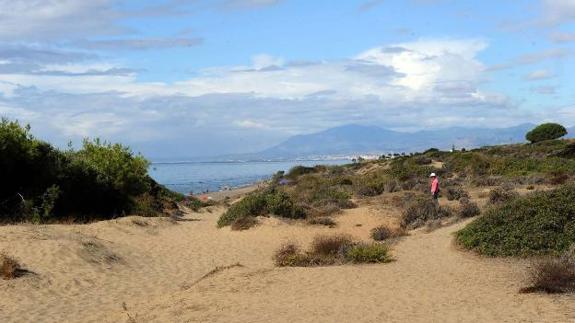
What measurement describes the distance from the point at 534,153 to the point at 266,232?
36473mm

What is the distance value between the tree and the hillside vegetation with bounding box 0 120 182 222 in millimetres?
56386

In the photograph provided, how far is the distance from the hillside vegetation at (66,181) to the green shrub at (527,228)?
15933 mm

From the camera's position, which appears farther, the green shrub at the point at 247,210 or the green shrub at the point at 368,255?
the green shrub at the point at 247,210

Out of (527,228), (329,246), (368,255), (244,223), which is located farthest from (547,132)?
(368,255)

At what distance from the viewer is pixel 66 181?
25.4m

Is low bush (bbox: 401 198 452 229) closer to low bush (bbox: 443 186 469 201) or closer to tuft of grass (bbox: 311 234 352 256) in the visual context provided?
low bush (bbox: 443 186 469 201)

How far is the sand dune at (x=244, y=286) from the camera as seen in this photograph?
10109 millimetres

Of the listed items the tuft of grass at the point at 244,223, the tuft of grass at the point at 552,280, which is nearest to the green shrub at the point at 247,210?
the tuft of grass at the point at 244,223

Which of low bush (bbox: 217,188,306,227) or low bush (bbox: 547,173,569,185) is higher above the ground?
low bush (bbox: 547,173,569,185)

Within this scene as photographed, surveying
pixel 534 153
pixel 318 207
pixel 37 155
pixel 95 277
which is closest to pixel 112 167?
pixel 37 155

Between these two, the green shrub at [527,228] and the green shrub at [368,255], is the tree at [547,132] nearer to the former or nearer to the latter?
the green shrub at [527,228]

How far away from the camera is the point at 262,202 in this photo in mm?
25734

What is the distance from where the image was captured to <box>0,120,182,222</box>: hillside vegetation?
23.0 metres

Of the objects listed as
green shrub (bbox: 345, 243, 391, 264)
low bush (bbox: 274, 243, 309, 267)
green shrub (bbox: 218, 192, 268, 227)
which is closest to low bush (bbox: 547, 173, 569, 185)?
green shrub (bbox: 218, 192, 268, 227)
